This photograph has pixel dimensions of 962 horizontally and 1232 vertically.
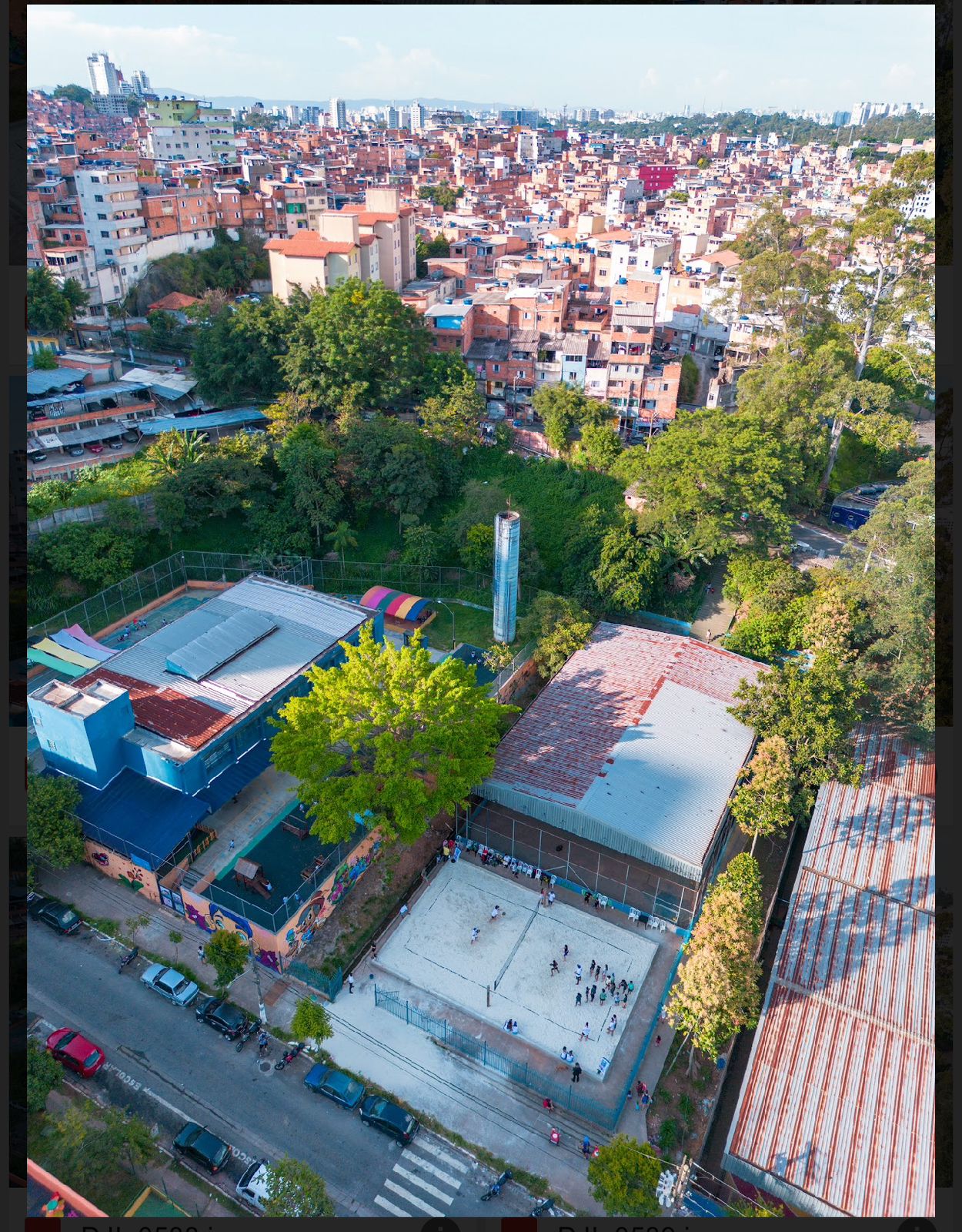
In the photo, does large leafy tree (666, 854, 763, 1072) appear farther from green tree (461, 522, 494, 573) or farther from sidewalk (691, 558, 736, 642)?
green tree (461, 522, 494, 573)

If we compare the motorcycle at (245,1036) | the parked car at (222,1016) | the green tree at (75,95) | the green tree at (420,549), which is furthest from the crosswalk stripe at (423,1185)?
the green tree at (75,95)

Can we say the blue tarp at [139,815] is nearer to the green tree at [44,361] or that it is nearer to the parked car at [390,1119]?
the parked car at [390,1119]

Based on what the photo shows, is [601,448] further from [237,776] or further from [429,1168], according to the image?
[429,1168]

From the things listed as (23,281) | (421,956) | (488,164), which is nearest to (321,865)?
(421,956)

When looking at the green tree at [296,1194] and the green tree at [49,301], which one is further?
the green tree at [49,301]

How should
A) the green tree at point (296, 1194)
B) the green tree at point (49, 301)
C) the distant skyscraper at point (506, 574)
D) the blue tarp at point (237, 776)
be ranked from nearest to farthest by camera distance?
the green tree at point (296, 1194)
the blue tarp at point (237, 776)
the distant skyscraper at point (506, 574)
the green tree at point (49, 301)

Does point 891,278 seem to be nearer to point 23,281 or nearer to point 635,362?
point 635,362

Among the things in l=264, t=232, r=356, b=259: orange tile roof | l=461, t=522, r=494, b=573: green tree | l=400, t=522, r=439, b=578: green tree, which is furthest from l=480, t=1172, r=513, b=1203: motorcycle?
l=264, t=232, r=356, b=259: orange tile roof
